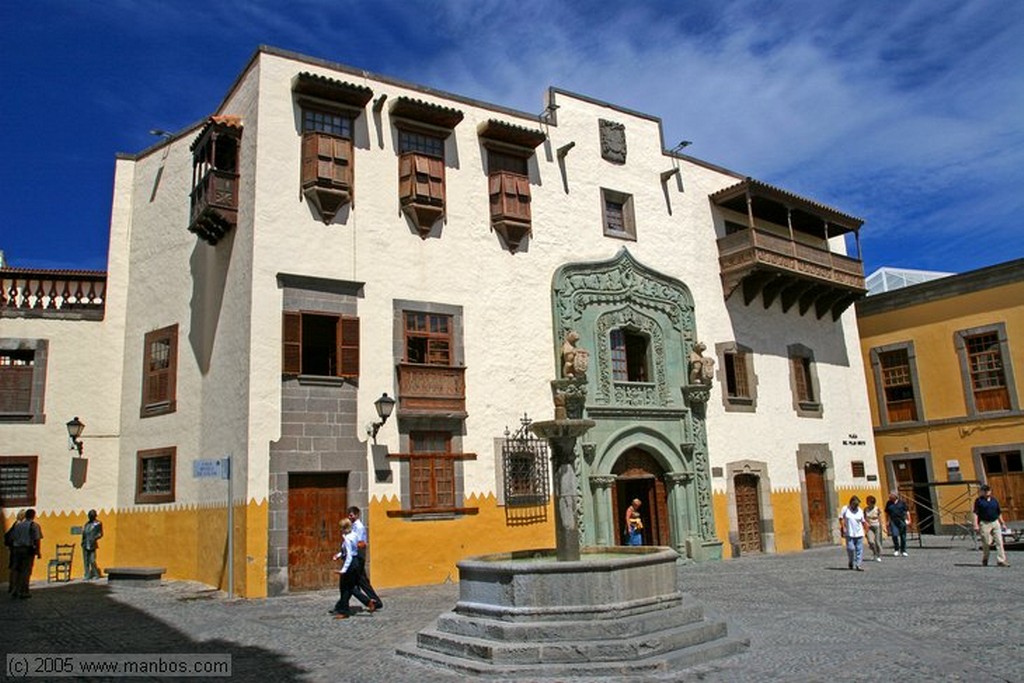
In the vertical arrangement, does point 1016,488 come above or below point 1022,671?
above

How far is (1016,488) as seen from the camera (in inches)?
993

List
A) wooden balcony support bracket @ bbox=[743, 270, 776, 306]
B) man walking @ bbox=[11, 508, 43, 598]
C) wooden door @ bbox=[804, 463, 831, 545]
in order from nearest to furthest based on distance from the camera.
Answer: man walking @ bbox=[11, 508, 43, 598]
wooden balcony support bracket @ bbox=[743, 270, 776, 306]
wooden door @ bbox=[804, 463, 831, 545]

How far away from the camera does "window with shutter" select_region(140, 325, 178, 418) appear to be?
18156 mm

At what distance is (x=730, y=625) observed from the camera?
33.3 feet

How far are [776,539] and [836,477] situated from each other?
366 cm

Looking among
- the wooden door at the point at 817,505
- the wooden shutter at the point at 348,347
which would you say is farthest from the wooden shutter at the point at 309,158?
the wooden door at the point at 817,505

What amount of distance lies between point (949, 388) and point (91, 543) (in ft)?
82.9

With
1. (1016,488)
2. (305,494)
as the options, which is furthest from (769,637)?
(1016,488)

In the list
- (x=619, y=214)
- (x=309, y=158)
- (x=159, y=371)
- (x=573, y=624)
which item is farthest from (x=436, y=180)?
(x=573, y=624)

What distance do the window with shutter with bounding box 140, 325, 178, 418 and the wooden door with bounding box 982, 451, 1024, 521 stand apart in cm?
2330

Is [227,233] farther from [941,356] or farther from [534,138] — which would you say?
[941,356]

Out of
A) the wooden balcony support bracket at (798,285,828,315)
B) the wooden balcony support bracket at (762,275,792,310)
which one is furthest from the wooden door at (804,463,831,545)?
the wooden balcony support bracket at (762,275,792,310)

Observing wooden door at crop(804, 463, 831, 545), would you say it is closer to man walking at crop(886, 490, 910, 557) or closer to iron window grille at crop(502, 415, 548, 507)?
man walking at crop(886, 490, 910, 557)

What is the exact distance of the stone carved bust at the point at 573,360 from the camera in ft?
63.0
